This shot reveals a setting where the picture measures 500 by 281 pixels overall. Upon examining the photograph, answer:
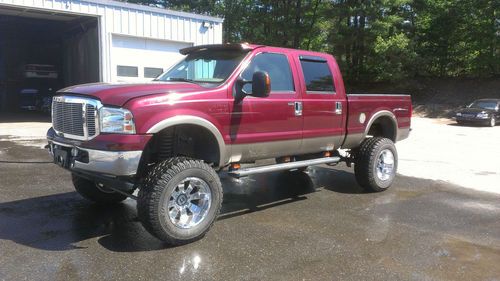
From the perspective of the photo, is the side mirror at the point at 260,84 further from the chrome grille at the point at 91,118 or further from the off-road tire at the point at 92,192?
the off-road tire at the point at 92,192

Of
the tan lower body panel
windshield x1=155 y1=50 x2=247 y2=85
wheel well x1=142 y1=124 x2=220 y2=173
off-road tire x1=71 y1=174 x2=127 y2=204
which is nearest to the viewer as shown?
wheel well x1=142 y1=124 x2=220 y2=173

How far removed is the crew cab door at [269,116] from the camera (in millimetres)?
5364

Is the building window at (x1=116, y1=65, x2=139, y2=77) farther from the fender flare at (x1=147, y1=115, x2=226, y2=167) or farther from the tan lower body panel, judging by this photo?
the fender flare at (x1=147, y1=115, x2=226, y2=167)

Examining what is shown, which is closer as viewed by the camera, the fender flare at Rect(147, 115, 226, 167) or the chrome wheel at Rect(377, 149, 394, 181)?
the fender flare at Rect(147, 115, 226, 167)

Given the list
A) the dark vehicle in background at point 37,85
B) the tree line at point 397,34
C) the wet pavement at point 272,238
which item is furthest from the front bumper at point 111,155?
the tree line at point 397,34

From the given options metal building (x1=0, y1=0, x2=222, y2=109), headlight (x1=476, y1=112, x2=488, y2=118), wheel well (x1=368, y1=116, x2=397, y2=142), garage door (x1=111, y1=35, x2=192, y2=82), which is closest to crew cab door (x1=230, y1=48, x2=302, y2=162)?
wheel well (x1=368, y1=116, x2=397, y2=142)

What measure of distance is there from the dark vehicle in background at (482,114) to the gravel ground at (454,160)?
20.4 ft

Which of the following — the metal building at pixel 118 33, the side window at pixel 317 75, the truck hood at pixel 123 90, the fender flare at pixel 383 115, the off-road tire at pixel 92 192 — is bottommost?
the off-road tire at pixel 92 192

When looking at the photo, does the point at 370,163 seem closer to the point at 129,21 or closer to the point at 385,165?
the point at 385,165

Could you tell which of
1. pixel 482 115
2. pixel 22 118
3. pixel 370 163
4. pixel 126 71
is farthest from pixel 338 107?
pixel 22 118

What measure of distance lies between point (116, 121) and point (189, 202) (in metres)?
1.12

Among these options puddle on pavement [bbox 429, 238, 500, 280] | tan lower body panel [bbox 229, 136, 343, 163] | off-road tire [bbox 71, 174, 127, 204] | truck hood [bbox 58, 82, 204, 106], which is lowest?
puddle on pavement [bbox 429, 238, 500, 280]

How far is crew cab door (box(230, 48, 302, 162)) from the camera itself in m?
5.36

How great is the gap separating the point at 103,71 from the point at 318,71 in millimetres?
11474
